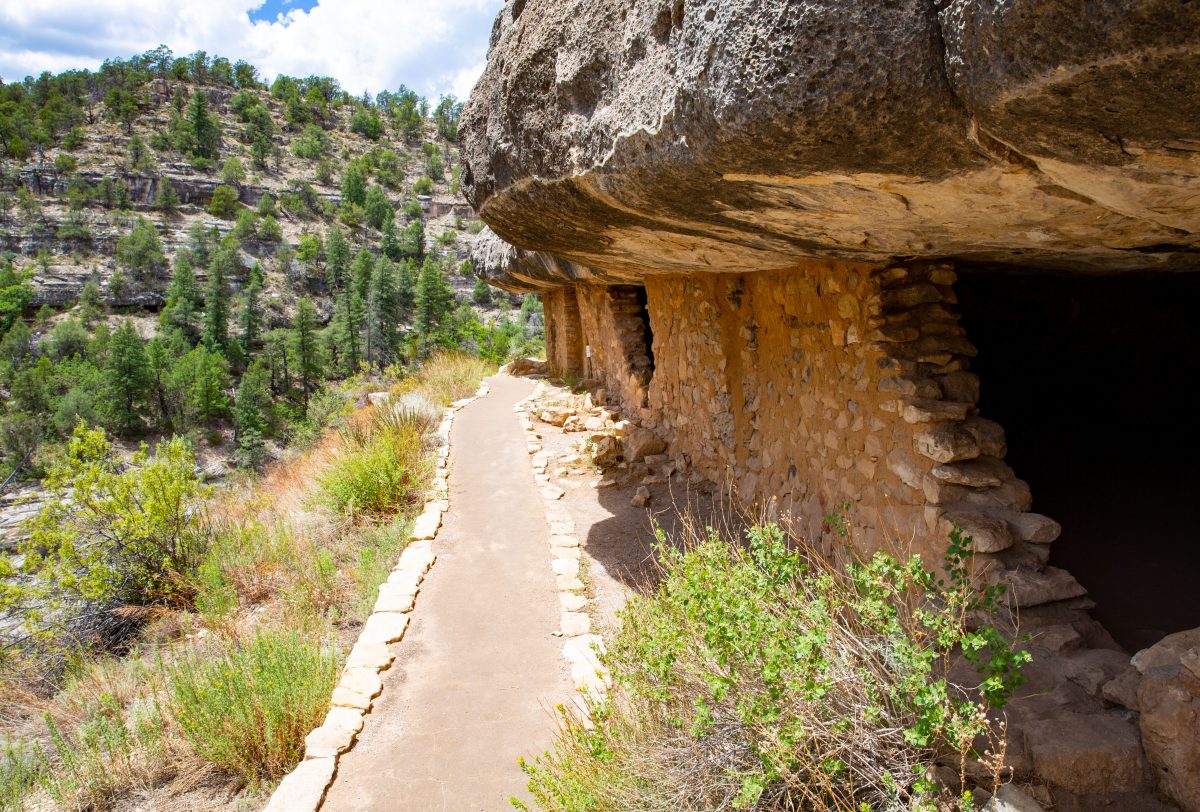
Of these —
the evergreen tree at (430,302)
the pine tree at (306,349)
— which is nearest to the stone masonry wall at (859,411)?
the evergreen tree at (430,302)

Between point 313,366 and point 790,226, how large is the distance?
3498cm

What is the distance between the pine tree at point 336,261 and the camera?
1660 inches

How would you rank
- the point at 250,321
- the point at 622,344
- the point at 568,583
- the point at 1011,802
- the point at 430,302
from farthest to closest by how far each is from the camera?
the point at 250,321 → the point at 430,302 → the point at 622,344 → the point at 568,583 → the point at 1011,802

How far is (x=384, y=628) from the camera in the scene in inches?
146

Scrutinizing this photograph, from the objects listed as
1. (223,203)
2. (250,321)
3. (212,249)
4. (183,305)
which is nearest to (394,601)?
(250,321)

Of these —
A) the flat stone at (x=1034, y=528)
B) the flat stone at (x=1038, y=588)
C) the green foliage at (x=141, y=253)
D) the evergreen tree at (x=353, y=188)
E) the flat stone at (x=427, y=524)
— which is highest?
the evergreen tree at (x=353, y=188)

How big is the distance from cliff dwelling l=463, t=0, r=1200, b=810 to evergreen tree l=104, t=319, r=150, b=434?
31.7 m

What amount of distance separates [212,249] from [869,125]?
4955cm

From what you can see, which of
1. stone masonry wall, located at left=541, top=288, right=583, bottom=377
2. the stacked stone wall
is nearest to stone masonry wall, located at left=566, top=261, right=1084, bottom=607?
the stacked stone wall

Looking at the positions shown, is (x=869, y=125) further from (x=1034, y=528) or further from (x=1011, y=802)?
(x=1034, y=528)

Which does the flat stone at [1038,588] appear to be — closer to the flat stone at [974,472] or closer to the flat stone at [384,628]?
the flat stone at [974,472]

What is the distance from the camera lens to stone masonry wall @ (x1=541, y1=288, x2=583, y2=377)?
1112cm

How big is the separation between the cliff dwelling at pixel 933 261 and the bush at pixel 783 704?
15.1 inches

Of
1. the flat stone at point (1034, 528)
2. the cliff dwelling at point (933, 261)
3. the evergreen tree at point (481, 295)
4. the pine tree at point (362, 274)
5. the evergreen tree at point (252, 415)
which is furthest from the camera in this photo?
the evergreen tree at point (481, 295)
